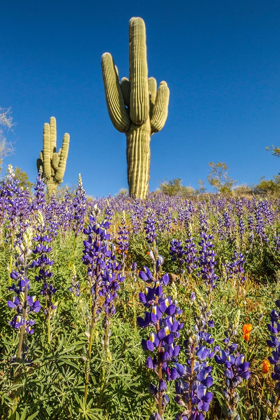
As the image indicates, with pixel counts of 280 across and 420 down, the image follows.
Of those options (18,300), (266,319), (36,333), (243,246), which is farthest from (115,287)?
(243,246)

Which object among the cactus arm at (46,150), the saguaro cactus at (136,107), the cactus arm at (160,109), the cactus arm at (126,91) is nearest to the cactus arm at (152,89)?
the cactus arm at (160,109)

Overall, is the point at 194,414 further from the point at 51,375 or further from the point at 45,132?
the point at 45,132

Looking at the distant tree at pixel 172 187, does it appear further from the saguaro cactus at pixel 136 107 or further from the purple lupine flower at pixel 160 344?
the purple lupine flower at pixel 160 344

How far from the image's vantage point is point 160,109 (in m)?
14.2

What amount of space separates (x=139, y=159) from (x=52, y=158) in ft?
30.6

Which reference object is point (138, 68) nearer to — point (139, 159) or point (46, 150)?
point (139, 159)

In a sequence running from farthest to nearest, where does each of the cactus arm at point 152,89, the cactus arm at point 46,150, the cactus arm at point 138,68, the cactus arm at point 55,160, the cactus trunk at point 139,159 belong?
the cactus arm at point 55,160
the cactus arm at point 46,150
the cactus arm at point 152,89
the cactus trunk at point 139,159
the cactus arm at point 138,68

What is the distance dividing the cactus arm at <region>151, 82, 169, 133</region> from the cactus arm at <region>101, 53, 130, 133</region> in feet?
5.23

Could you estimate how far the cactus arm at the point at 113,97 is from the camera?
13.4 m

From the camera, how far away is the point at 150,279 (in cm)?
129

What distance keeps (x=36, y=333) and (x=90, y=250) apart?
1137 mm

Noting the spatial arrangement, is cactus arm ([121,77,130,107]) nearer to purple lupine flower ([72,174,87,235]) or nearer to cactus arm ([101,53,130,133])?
cactus arm ([101,53,130,133])

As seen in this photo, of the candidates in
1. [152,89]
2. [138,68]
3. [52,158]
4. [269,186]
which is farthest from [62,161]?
[269,186]

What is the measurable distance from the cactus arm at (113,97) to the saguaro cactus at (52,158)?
281 inches
